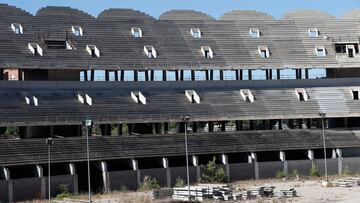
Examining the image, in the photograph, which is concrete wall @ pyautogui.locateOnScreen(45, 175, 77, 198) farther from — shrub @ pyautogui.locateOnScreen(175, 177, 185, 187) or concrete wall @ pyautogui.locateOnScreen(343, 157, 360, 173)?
concrete wall @ pyautogui.locateOnScreen(343, 157, 360, 173)

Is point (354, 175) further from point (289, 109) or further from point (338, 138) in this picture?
point (289, 109)

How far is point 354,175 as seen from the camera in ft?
211

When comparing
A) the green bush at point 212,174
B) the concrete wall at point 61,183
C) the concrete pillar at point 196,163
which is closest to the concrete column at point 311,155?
the green bush at point 212,174

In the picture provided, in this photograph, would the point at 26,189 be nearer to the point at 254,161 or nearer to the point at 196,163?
the point at 196,163

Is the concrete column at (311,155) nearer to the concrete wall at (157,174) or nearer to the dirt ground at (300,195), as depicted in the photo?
the dirt ground at (300,195)

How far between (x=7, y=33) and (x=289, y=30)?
33.7 meters

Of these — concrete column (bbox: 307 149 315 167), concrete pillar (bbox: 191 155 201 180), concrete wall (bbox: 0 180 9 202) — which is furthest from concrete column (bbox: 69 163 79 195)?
concrete column (bbox: 307 149 315 167)

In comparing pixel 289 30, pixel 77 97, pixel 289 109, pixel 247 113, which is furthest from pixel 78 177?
pixel 289 30

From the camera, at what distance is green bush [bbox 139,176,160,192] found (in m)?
54.0

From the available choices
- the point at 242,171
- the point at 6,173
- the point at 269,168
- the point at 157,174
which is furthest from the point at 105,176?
the point at 269,168

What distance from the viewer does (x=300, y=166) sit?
63156 mm

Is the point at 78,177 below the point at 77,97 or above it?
below

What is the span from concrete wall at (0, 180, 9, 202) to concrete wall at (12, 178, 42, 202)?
58 cm

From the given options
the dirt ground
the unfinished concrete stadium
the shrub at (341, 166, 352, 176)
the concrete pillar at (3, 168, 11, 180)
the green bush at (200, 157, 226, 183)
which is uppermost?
the unfinished concrete stadium
